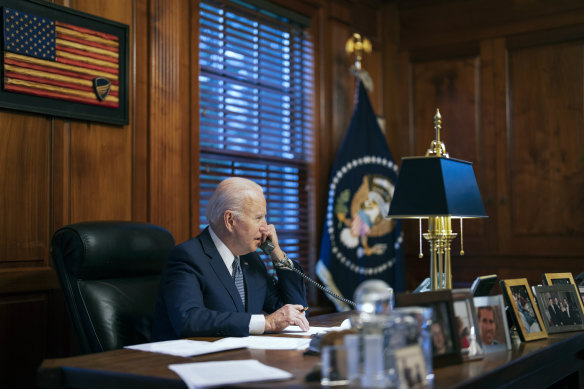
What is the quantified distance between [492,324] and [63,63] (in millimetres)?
2073

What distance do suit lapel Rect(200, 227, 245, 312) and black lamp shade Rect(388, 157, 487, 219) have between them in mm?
616

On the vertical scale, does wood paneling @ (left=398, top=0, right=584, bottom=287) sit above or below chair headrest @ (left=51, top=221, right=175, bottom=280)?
above

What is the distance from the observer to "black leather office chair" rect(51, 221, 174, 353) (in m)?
2.32

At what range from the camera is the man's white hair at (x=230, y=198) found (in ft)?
8.24

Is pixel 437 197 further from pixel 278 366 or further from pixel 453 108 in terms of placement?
pixel 453 108

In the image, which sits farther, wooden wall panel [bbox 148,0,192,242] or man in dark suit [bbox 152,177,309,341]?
wooden wall panel [bbox 148,0,192,242]

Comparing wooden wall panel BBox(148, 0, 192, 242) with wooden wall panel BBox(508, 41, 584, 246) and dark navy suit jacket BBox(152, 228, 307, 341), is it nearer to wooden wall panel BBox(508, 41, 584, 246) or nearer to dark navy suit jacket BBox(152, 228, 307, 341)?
dark navy suit jacket BBox(152, 228, 307, 341)

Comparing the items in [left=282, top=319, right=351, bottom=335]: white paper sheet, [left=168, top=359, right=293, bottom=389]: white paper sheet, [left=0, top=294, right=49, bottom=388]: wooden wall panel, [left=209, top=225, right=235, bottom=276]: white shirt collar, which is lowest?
[left=0, top=294, right=49, bottom=388]: wooden wall panel

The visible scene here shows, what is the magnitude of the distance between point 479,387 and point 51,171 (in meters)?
2.04

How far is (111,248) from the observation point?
2.42 m

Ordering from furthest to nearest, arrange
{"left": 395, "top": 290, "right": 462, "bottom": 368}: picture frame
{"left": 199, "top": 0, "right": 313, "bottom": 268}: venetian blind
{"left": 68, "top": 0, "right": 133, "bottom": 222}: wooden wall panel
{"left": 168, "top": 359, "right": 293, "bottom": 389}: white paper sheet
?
{"left": 199, "top": 0, "right": 313, "bottom": 268}: venetian blind
{"left": 68, "top": 0, "right": 133, "bottom": 222}: wooden wall panel
{"left": 395, "top": 290, "right": 462, "bottom": 368}: picture frame
{"left": 168, "top": 359, "right": 293, "bottom": 389}: white paper sheet

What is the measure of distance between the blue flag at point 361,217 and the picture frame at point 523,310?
2.30 meters

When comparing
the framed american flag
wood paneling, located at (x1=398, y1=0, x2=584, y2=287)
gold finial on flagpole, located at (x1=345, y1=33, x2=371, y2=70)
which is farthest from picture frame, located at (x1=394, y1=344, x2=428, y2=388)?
gold finial on flagpole, located at (x1=345, y1=33, x2=371, y2=70)

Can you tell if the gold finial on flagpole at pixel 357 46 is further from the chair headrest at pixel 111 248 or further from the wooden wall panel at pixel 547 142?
the chair headrest at pixel 111 248
